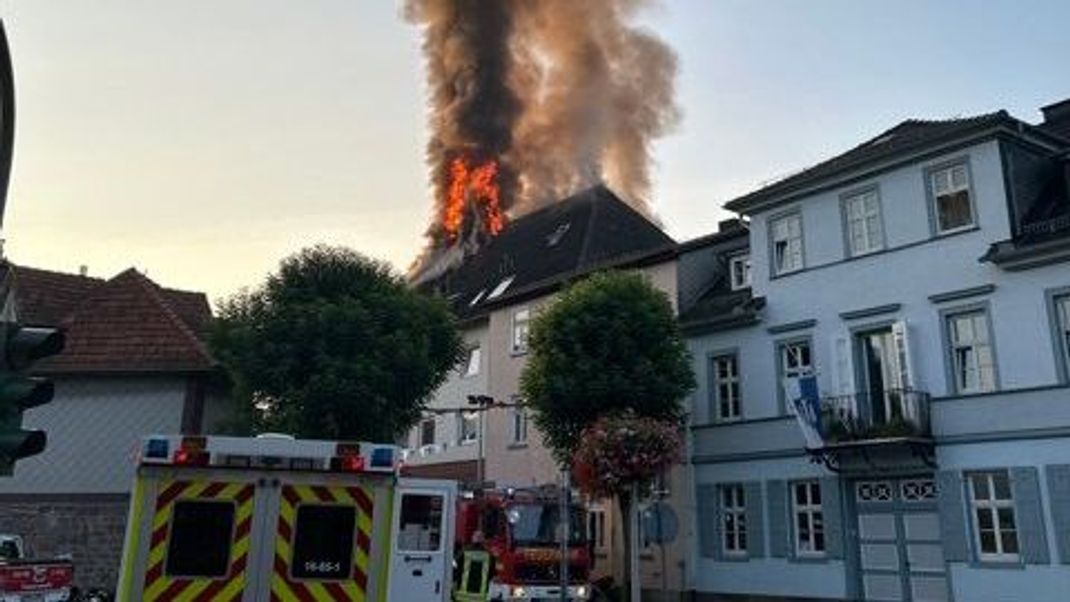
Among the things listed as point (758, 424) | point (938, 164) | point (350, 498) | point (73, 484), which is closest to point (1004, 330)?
point (938, 164)

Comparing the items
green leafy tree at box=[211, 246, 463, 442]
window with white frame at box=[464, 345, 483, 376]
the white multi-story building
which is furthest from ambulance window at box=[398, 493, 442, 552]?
window with white frame at box=[464, 345, 483, 376]

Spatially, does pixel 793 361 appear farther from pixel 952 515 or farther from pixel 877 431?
pixel 952 515

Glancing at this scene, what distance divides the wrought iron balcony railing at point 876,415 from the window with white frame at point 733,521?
13.1 feet

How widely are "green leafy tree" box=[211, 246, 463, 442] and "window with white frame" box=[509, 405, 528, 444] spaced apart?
6.47 meters

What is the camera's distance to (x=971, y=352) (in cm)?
2133

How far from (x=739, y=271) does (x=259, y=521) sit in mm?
21421

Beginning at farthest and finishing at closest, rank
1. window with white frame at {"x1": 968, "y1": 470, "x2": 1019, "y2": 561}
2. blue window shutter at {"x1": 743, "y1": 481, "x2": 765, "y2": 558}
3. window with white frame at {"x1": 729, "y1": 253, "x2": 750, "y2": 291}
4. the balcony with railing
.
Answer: window with white frame at {"x1": 729, "y1": 253, "x2": 750, "y2": 291} < blue window shutter at {"x1": 743, "y1": 481, "x2": 765, "y2": 558} < the balcony with railing < window with white frame at {"x1": 968, "y1": 470, "x2": 1019, "y2": 561}

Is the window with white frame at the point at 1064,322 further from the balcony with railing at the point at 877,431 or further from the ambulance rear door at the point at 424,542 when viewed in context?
the ambulance rear door at the point at 424,542

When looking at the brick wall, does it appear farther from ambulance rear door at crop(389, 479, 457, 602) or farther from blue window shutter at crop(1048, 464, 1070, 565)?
blue window shutter at crop(1048, 464, 1070, 565)

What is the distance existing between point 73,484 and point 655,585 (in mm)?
16280

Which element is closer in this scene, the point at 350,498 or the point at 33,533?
the point at 350,498

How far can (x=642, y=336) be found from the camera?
25719mm

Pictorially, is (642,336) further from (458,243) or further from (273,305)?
(458,243)

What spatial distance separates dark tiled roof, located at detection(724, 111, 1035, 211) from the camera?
70.9 feet
